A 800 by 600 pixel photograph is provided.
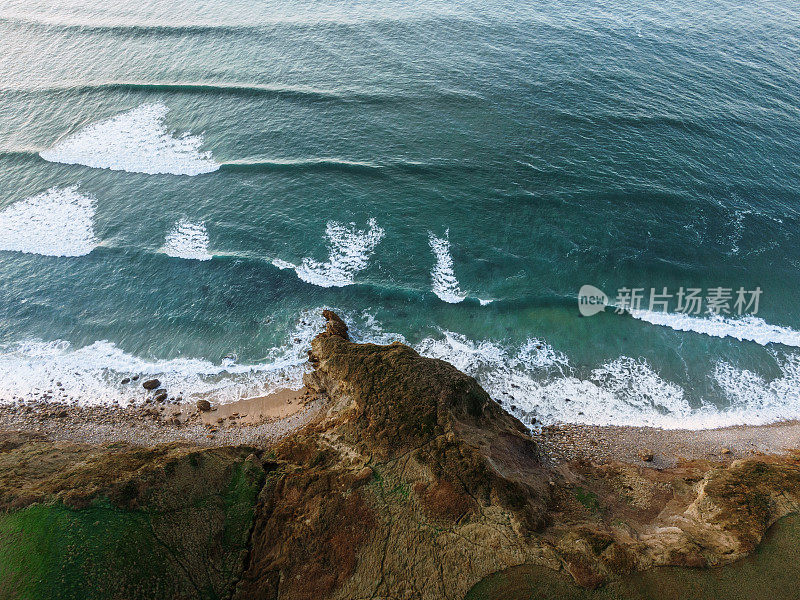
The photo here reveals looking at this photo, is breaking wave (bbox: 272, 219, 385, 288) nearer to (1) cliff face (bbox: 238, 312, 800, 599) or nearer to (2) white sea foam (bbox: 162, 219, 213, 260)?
(2) white sea foam (bbox: 162, 219, 213, 260)

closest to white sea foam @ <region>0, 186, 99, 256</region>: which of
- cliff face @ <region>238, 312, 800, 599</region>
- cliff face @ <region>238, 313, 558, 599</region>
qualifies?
cliff face @ <region>238, 312, 800, 599</region>

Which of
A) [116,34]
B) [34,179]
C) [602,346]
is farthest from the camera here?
[116,34]

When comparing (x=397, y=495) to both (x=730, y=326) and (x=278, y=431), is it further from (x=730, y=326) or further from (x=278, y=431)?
(x=730, y=326)

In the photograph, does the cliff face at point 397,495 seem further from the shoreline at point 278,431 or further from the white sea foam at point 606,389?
the white sea foam at point 606,389

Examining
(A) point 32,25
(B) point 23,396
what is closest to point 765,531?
(B) point 23,396

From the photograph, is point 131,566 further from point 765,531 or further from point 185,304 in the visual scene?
point 765,531

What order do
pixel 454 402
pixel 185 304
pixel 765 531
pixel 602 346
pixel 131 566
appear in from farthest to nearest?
pixel 185 304, pixel 602 346, pixel 454 402, pixel 765 531, pixel 131 566

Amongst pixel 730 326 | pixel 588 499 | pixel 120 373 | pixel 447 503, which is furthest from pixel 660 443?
pixel 120 373
